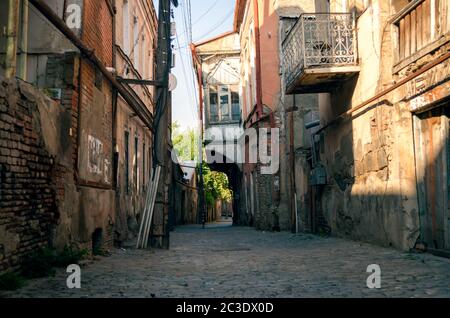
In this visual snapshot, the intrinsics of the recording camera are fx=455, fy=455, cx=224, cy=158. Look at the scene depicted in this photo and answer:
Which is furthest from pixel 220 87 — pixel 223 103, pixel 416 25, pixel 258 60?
pixel 416 25

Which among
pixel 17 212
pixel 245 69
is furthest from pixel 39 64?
pixel 245 69

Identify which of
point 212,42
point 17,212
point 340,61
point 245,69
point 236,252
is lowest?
point 236,252

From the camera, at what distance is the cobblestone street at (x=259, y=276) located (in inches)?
171

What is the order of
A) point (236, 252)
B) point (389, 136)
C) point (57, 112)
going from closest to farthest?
point (57, 112) → point (389, 136) → point (236, 252)

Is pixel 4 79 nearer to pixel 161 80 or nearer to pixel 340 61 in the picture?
pixel 161 80

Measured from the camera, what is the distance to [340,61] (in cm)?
950

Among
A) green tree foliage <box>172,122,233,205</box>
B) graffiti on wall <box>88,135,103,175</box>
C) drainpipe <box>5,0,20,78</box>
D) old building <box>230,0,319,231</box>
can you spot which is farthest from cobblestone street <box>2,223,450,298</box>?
green tree foliage <box>172,122,233,205</box>

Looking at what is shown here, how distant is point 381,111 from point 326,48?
2232 millimetres

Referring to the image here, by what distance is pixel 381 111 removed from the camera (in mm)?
8148

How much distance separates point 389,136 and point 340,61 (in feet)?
7.58

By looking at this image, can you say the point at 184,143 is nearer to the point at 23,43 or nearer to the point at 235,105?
A: the point at 235,105

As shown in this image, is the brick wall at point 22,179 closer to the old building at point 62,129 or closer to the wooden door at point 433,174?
the old building at point 62,129

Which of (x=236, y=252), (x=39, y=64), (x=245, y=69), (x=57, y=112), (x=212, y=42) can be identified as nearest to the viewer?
(x=57, y=112)

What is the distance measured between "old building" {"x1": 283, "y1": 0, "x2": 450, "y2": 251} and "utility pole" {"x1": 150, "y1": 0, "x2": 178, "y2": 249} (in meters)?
2.90
